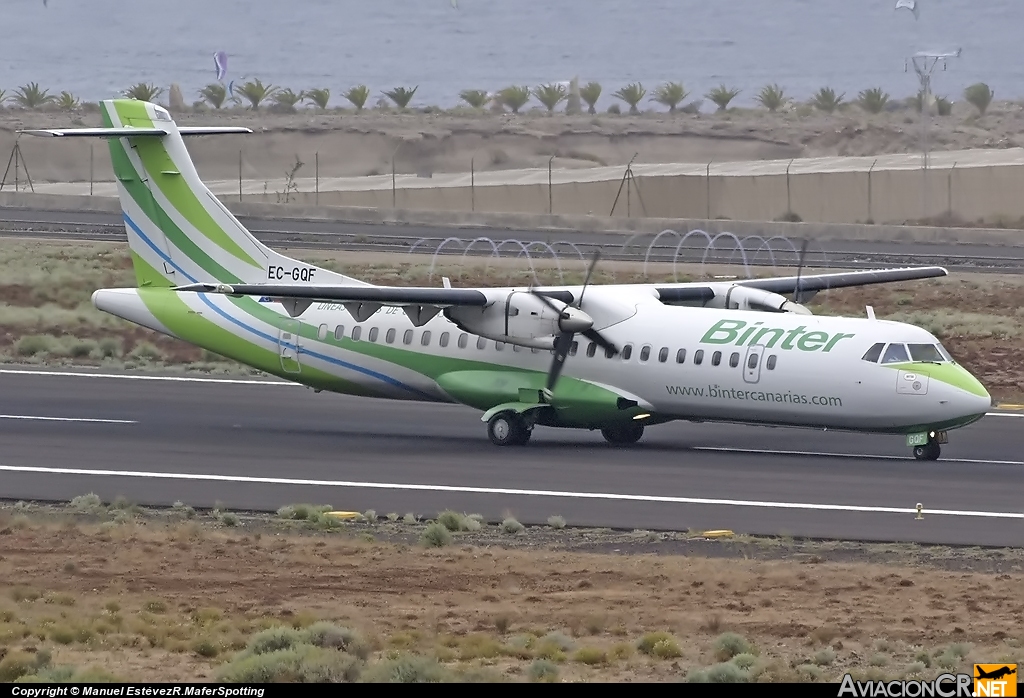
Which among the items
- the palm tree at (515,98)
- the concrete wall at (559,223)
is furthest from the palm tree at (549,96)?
the concrete wall at (559,223)

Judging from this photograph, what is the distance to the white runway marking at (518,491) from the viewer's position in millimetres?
22969

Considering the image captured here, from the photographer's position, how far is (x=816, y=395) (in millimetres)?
26828

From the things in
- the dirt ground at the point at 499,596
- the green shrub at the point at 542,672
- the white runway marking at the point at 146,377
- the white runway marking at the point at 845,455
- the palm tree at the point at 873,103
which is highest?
the palm tree at the point at 873,103

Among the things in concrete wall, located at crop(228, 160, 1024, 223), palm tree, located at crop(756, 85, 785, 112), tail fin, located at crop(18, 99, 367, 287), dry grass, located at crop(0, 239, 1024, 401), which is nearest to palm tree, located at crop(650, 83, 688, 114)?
palm tree, located at crop(756, 85, 785, 112)

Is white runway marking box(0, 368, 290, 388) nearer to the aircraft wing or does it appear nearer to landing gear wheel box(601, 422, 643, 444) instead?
landing gear wheel box(601, 422, 643, 444)

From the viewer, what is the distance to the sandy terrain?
89.7m

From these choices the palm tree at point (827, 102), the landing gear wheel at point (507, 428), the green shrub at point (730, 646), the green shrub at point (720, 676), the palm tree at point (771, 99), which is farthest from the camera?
the palm tree at point (771, 99)

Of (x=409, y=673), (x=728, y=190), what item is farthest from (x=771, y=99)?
(x=409, y=673)

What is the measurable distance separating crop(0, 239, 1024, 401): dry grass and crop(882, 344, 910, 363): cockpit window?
403 inches

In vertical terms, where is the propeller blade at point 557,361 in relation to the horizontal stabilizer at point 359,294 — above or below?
below

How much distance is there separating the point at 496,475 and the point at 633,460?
283 centimetres

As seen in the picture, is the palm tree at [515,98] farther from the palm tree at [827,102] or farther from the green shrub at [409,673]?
the green shrub at [409,673]

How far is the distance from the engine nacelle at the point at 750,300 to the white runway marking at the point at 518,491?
7.87 metres

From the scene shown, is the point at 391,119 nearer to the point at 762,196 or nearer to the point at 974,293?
the point at 762,196
